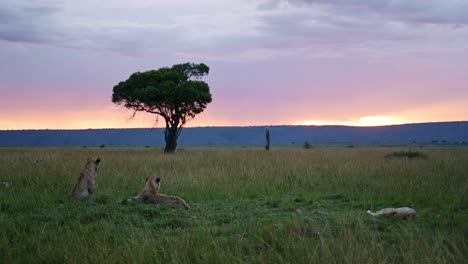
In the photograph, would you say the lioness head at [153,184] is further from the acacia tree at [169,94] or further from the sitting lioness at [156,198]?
the acacia tree at [169,94]

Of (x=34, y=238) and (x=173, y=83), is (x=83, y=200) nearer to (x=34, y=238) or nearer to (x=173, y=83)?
(x=34, y=238)

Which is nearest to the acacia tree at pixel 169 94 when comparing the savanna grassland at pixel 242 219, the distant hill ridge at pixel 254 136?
the savanna grassland at pixel 242 219

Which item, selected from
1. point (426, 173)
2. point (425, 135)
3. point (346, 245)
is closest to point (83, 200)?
point (346, 245)

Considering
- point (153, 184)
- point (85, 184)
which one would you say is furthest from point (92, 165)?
point (153, 184)

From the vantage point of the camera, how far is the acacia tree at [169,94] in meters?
35.3

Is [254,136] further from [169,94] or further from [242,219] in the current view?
[242,219]

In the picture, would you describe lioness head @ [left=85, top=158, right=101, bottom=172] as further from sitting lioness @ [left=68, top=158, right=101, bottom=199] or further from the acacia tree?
the acacia tree

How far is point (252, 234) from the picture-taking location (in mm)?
6090

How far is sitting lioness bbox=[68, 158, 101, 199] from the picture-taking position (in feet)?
31.2

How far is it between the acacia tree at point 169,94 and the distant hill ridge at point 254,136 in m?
111

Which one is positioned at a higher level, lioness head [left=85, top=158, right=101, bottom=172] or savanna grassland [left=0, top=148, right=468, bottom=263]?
lioness head [left=85, top=158, right=101, bottom=172]

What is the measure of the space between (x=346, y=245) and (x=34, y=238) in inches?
159

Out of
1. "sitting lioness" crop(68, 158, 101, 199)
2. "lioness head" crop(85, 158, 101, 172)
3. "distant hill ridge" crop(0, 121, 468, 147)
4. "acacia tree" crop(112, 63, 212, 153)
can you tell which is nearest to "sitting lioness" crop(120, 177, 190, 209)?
"sitting lioness" crop(68, 158, 101, 199)

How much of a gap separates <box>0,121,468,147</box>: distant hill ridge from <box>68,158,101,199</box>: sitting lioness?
13925 cm
